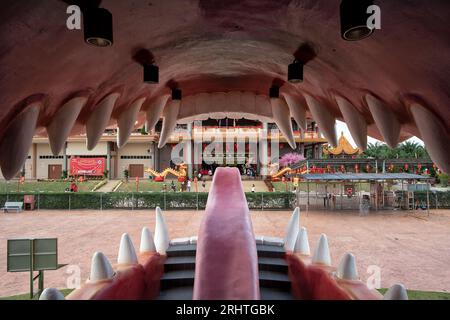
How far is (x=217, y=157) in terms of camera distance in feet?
137

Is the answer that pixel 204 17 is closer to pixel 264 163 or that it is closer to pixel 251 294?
pixel 251 294

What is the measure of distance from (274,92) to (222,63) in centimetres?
97

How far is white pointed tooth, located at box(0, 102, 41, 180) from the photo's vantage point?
7.99 feet

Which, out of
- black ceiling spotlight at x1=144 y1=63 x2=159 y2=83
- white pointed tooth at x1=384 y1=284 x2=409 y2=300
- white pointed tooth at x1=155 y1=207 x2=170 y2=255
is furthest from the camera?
white pointed tooth at x1=155 y1=207 x2=170 y2=255

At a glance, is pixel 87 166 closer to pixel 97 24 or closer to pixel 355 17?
pixel 97 24

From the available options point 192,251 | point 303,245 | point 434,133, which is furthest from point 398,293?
point 192,251

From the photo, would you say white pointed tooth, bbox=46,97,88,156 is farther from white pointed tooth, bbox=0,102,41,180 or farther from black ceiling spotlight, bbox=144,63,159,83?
black ceiling spotlight, bbox=144,63,159,83

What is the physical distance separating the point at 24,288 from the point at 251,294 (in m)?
7.35

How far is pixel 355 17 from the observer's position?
187cm

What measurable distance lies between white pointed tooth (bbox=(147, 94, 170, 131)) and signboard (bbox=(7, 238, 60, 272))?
9.55 feet

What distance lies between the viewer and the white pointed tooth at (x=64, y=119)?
9.70 feet

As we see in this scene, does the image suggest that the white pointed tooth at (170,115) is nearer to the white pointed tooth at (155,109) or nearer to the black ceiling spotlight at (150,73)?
the white pointed tooth at (155,109)

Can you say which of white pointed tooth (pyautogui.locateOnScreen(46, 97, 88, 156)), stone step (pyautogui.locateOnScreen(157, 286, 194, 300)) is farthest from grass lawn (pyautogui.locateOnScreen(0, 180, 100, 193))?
white pointed tooth (pyautogui.locateOnScreen(46, 97, 88, 156))

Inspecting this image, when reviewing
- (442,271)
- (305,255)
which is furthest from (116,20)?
(442,271)
